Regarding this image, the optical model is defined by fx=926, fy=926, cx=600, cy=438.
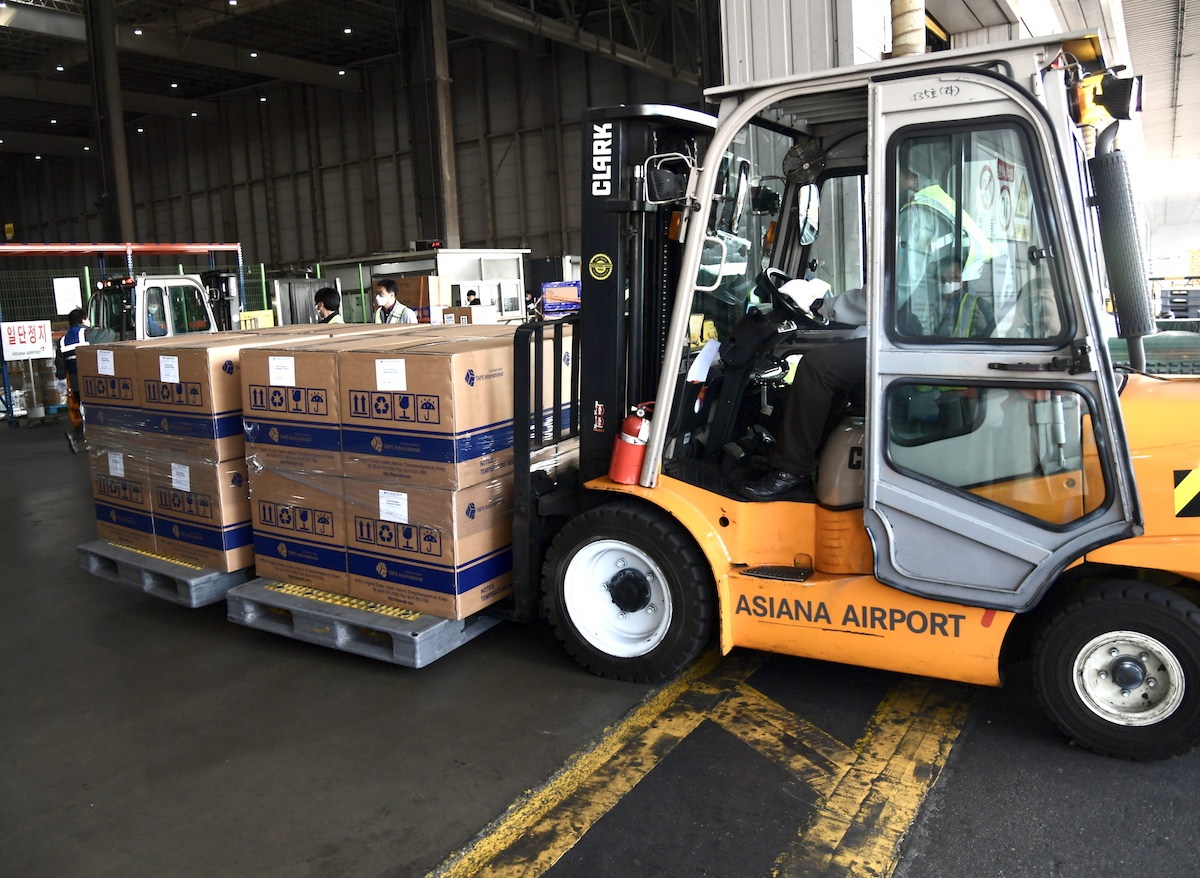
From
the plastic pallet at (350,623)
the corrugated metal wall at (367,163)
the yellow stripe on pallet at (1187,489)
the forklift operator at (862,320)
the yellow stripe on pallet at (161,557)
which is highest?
the corrugated metal wall at (367,163)

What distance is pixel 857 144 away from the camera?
4145 millimetres

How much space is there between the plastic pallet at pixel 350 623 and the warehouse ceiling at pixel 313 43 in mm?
14774

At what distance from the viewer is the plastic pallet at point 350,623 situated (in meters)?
3.87

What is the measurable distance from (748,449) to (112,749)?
276 centimetres

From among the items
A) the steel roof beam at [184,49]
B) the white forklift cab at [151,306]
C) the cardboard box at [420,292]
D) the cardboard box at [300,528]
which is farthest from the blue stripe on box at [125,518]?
the steel roof beam at [184,49]

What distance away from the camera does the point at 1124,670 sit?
3.00 m

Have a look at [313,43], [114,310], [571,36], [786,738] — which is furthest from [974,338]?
[313,43]

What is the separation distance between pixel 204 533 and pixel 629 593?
2.35 m

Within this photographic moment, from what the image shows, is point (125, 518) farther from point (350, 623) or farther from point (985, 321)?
point (985, 321)

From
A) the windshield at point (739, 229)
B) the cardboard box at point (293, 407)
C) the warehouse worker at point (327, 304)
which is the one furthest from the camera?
the warehouse worker at point (327, 304)

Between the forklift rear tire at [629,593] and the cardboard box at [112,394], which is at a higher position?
the cardboard box at [112,394]

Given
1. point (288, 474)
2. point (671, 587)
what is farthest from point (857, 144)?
point (288, 474)

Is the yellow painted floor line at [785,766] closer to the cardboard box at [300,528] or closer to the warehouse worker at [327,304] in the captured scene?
the cardboard box at [300,528]

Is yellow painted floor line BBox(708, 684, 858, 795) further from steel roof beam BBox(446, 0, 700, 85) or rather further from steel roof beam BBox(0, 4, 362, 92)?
steel roof beam BBox(0, 4, 362, 92)
